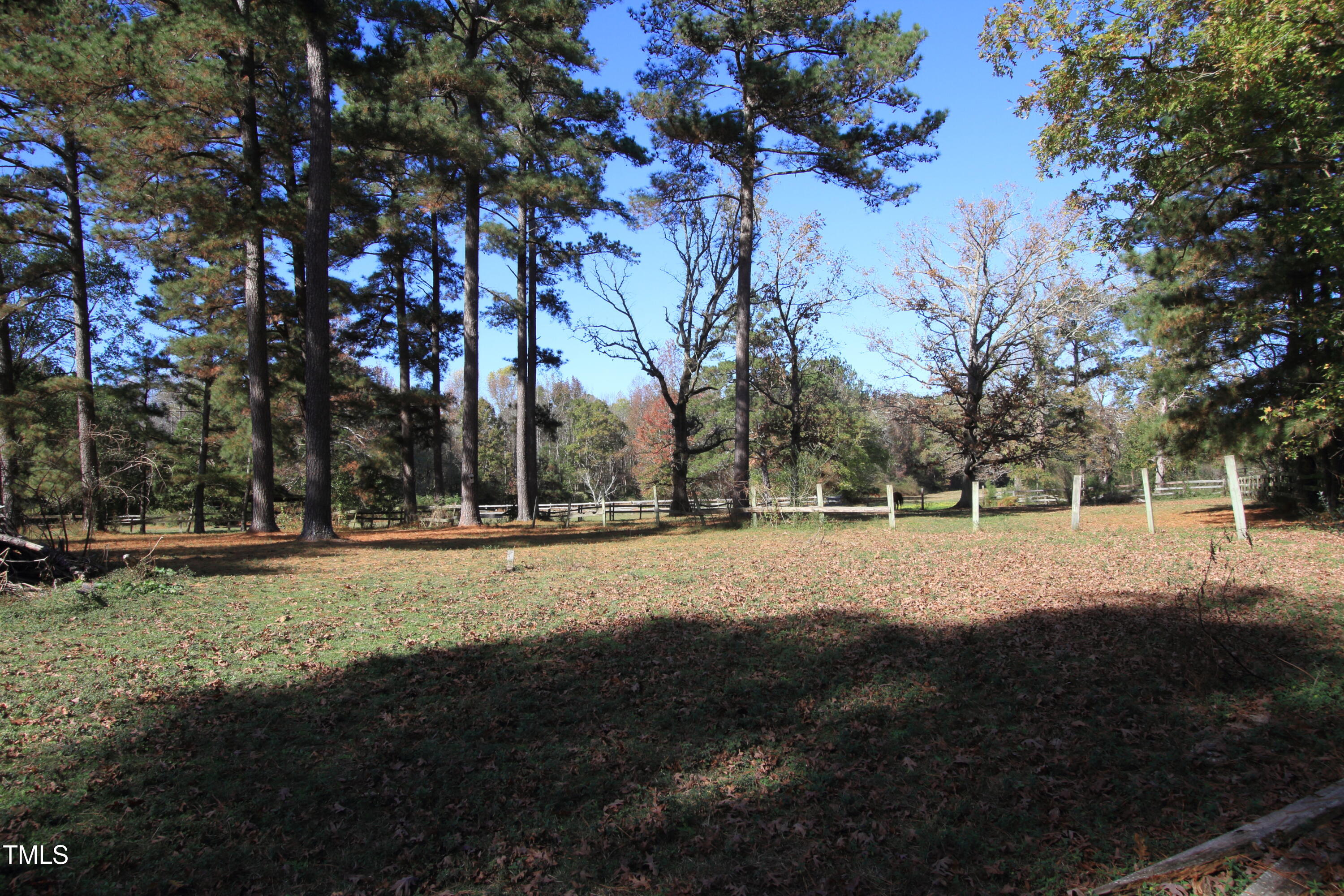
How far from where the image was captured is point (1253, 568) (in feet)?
28.9

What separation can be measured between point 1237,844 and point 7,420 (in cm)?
2413

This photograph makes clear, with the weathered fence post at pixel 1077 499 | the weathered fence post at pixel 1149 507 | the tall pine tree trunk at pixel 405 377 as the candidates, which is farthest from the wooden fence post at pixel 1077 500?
the tall pine tree trunk at pixel 405 377

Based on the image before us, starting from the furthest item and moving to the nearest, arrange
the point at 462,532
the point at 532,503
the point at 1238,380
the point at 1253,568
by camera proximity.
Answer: the point at 532,503
the point at 462,532
the point at 1238,380
the point at 1253,568

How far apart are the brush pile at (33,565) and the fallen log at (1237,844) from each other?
10014 mm

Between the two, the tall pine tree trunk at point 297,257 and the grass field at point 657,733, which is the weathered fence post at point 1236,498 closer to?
the grass field at point 657,733

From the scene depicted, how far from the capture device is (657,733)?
4.97 meters

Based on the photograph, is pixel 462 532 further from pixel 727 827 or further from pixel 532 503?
pixel 727 827

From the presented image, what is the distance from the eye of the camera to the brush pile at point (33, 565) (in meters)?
7.57

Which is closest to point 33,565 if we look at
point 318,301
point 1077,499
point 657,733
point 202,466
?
point 318,301

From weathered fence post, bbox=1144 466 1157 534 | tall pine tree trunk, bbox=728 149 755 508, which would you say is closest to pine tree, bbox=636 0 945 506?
tall pine tree trunk, bbox=728 149 755 508

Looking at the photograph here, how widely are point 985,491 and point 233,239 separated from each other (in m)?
31.7

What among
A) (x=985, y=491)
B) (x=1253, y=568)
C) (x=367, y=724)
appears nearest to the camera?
(x=367, y=724)

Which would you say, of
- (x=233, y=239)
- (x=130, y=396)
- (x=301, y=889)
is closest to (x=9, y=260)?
(x=130, y=396)

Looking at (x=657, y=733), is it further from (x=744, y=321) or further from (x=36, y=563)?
(x=744, y=321)
